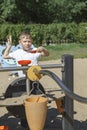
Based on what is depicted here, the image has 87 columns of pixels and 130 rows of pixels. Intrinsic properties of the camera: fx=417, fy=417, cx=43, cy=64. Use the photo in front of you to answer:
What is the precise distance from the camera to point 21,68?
343cm

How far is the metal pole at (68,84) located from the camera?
3.57 meters

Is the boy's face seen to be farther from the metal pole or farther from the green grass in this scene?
the green grass

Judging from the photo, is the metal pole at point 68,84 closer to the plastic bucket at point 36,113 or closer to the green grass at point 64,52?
the plastic bucket at point 36,113

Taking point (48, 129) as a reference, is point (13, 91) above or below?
above

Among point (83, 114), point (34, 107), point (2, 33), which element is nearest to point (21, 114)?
point (34, 107)

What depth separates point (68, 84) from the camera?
3576 millimetres

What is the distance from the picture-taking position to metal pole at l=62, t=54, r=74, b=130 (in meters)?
3.57

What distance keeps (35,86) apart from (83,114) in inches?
61.8

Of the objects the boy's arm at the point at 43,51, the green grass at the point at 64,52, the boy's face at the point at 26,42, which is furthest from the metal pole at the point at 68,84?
the green grass at the point at 64,52

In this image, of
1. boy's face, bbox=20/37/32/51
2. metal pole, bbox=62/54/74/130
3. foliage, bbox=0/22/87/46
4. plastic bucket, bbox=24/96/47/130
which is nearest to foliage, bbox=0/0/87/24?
foliage, bbox=0/22/87/46

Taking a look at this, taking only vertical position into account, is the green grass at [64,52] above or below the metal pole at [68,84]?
below

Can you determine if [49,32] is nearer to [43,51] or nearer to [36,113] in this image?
[43,51]

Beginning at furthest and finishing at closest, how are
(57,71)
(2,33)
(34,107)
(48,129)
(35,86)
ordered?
(2,33)
(57,71)
(48,129)
(35,86)
(34,107)

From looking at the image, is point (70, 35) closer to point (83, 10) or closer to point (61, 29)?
point (61, 29)
